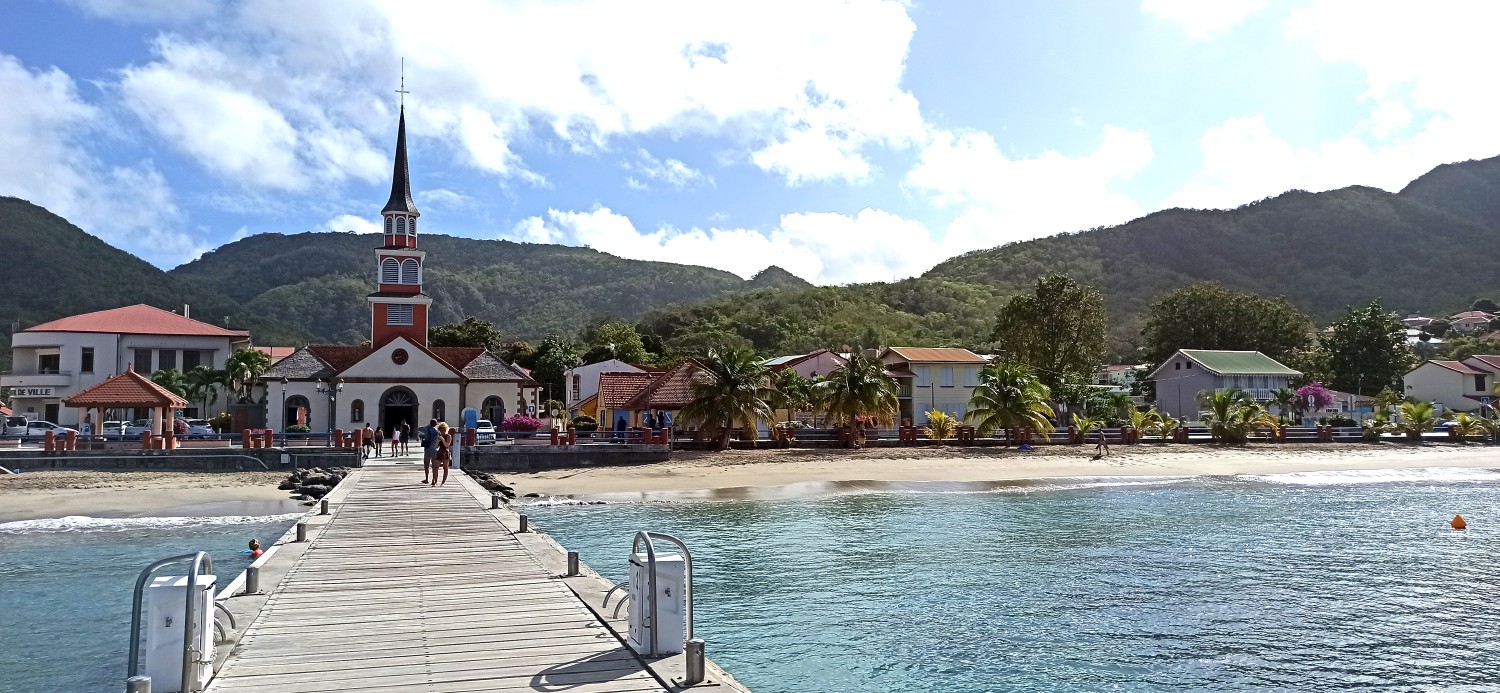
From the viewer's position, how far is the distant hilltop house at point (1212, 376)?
70438 millimetres

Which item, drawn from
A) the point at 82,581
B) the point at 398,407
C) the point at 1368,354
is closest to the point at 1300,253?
the point at 1368,354

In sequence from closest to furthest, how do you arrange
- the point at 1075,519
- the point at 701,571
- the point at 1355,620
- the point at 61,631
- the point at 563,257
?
the point at 61,631 < the point at 1355,620 < the point at 701,571 < the point at 1075,519 < the point at 563,257

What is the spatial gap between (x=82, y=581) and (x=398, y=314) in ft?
123

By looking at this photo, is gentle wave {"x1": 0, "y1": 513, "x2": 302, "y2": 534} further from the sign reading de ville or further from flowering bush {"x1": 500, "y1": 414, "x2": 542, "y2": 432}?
the sign reading de ville

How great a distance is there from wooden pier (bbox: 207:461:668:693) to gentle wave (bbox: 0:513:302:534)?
13370 millimetres

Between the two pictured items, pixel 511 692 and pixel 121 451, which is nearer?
pixel 511 692

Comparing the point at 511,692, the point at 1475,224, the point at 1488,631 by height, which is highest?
the point at 1475,224

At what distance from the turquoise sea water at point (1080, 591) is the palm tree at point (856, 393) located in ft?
46.9

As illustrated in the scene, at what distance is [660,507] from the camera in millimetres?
29953

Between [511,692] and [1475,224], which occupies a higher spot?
[1475,224]

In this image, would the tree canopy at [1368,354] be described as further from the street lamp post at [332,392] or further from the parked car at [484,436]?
the street lamp post at [332,392]

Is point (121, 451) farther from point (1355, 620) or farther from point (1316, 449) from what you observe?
point (1316, 449)

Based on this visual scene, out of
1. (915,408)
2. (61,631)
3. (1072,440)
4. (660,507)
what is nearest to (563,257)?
(915,408)

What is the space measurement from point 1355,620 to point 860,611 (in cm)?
752
